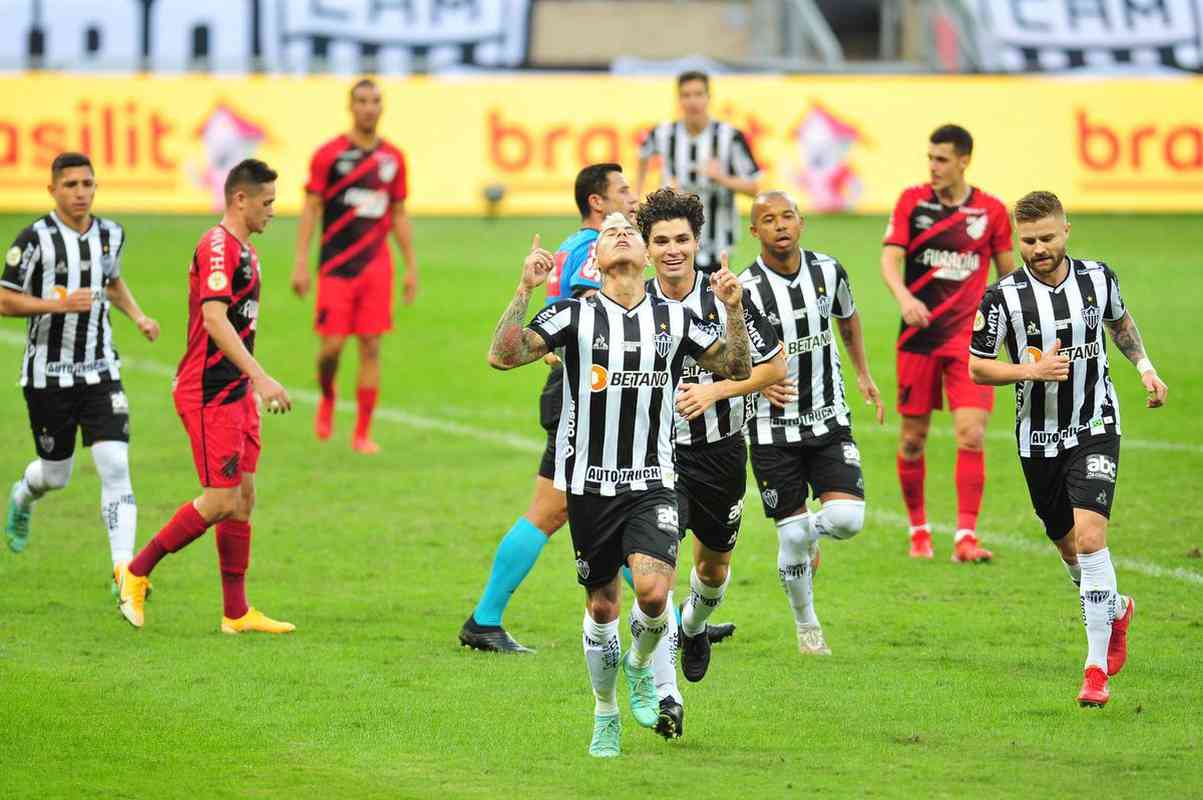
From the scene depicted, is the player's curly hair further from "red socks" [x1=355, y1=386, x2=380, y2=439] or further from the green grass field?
"red socks" [x1=355, y1=386, x2=380, y2=439]

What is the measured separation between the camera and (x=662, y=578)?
22.7 feet

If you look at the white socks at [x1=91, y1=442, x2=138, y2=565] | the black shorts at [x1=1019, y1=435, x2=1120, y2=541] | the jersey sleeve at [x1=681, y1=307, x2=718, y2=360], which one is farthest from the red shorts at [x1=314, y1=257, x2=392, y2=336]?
the jersey sleeve at [x1=681, y1=307, x2=718, y2=360]

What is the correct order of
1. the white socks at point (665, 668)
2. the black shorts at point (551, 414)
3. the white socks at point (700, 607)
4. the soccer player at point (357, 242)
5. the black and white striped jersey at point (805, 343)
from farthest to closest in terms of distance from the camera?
the soccer player at point (357, 242) < the black and white striped jersey at point (805, 343) < the black shorts at point (551, 414) < the white socks at point (700, 607) < the white socks at point (665, 668)

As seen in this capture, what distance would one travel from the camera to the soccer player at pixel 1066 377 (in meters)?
7.74

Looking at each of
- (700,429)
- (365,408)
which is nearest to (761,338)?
(700,429)

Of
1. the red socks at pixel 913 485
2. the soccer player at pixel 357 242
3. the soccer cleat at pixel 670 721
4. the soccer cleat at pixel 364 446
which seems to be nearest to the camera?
the soccer cleat at pixel 670 721

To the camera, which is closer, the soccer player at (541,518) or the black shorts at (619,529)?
the black shorts at (619,529)

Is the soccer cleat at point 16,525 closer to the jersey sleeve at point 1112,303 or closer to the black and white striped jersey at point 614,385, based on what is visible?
the black and white striped jersey at point 614,385

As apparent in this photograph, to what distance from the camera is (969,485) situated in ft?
36.1

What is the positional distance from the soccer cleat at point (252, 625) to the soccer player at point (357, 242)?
535cm

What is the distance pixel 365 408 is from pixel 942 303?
507cm

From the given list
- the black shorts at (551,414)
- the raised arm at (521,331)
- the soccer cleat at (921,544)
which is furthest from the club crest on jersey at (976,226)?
the raised arm at (521,331)

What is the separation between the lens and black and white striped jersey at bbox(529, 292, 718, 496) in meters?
7.02

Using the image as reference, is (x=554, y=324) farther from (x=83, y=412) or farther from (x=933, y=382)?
(x=933, y=382)
